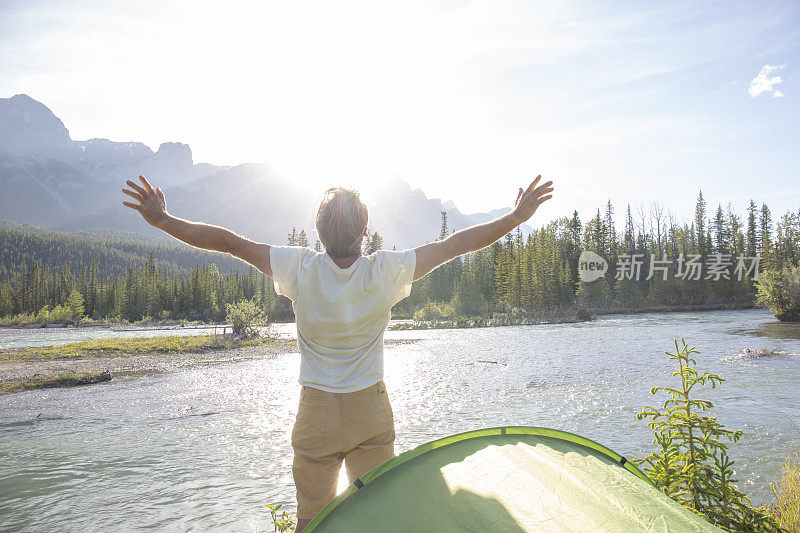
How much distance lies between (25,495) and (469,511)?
25.1 ft

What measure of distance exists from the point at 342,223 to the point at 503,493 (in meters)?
1.42

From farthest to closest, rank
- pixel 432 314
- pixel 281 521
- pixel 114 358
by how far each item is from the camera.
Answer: pixel 432 314 → pixel 114 358 → pixel 281 521

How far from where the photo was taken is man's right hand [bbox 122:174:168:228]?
2.44 metres

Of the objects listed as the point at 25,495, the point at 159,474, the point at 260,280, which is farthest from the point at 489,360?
the point at 260,280

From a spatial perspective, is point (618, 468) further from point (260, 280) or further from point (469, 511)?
point (260, 280)

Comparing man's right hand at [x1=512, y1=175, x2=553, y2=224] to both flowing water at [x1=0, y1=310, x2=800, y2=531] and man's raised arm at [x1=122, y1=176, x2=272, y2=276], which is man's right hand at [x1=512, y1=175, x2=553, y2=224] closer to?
man's raised arm at [x1=122, y1=176, x2=272, y2=276]

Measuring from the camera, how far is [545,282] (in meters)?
61.8

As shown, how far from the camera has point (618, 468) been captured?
2348mm

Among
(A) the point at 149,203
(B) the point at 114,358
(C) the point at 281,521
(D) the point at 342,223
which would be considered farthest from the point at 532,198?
(B) the point at 114,358

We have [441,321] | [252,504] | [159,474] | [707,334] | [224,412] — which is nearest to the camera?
[252,504]

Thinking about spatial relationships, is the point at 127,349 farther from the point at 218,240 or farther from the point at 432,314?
the point at 432,314

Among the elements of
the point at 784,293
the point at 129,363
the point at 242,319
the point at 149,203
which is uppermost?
the point at 149,203

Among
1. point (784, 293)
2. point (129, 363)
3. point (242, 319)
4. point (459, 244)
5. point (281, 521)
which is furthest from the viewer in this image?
point (784, 293)

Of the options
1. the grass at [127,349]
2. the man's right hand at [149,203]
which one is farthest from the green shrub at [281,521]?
the grass at [127,349]
